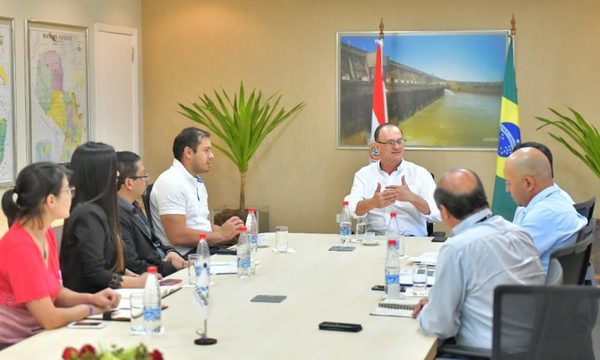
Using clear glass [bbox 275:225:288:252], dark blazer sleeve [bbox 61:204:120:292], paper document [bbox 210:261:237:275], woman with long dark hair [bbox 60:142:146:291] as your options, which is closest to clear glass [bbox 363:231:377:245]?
clear glass [bbox 275:225:288:252]

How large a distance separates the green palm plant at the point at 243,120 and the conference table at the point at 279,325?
3.71 metres

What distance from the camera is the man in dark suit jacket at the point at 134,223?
5047 millimetres

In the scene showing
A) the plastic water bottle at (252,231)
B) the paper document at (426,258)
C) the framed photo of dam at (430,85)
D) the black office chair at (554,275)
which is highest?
the framed photo of dam at (430,85)

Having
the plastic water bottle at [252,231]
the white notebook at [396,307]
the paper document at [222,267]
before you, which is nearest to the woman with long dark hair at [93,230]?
the paper document at [222,267]

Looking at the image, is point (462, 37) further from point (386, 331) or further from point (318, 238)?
point (386, 331)

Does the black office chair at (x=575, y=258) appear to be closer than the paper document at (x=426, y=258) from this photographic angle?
Yes

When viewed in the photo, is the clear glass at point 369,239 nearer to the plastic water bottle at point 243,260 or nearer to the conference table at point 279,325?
the conference table at point 279,325

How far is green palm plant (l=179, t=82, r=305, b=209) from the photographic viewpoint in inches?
335

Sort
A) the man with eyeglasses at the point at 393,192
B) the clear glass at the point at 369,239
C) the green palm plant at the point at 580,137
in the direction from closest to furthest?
the clear glass at the point at 369,239 < the man with eyeglasses at the point at 393,192 < the green palm plant at the point at 580,137

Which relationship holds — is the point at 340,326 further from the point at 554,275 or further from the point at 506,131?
the point at 506,131

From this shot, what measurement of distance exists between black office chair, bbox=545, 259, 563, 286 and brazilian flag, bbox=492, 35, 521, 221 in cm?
476

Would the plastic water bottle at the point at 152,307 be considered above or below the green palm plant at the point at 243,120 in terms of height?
below

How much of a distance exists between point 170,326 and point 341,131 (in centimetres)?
556

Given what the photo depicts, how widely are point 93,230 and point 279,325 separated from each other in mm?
1172
